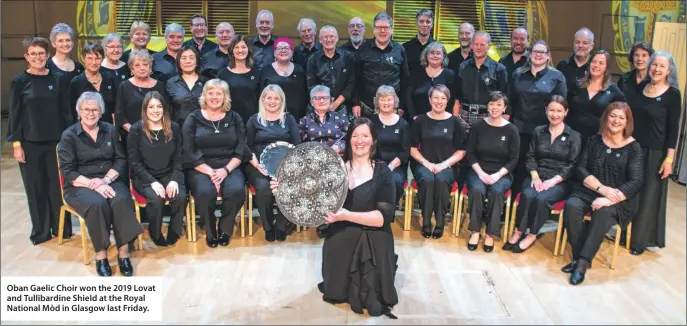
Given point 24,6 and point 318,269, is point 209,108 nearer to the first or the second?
point 318,269

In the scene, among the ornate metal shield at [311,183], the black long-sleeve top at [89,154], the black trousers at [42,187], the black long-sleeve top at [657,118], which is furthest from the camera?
the black trousers at [42,187]

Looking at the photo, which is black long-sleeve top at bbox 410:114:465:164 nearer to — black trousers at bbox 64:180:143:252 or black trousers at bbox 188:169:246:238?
black trousers at bbox 188:169:246:238

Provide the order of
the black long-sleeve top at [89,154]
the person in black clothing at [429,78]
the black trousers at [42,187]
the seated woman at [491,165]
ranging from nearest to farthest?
1. the black long-sleeve top at [89,154]
2. the black trousers at [42,187]
3. the seated woman at [491,165]
4. the person in black clothing at [429,78]

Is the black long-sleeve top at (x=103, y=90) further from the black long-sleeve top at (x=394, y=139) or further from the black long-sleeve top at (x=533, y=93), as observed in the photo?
the black long-sleeve top at (x=533, y=93)

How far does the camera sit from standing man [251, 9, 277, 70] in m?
5.23

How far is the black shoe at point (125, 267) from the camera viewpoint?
148 inches

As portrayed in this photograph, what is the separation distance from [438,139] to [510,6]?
12.5 feet

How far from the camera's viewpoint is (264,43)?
17.4 feet

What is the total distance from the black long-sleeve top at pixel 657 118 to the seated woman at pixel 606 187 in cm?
23

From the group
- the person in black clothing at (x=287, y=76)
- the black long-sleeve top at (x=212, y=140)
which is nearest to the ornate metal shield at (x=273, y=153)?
the black long-sleeve top at (x=212, y=140)

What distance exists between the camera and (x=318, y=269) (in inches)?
154

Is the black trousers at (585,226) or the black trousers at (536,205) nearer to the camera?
the black trousers at (585,226)

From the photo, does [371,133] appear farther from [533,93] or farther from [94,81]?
[94,81]

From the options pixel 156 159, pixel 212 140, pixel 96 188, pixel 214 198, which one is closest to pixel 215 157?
pixel 212 140
